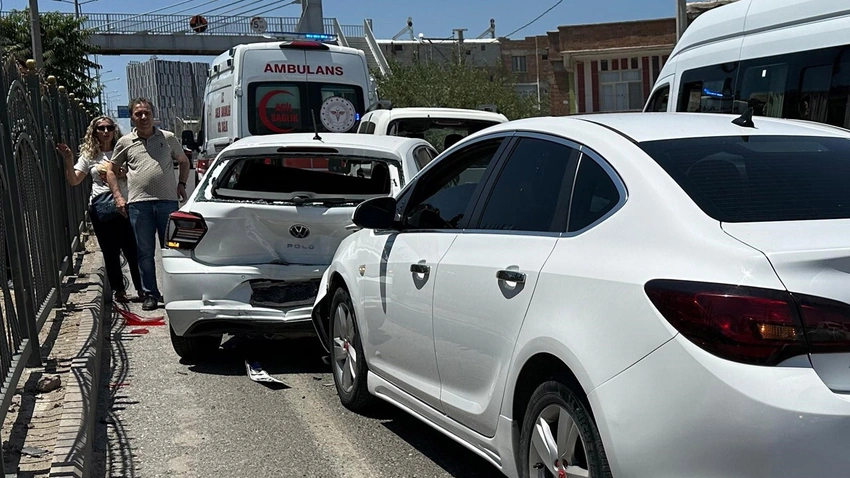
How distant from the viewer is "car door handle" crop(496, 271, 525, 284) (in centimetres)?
376

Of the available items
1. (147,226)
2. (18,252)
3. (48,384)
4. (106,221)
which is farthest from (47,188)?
(48,384)

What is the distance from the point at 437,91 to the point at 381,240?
39.9 metres

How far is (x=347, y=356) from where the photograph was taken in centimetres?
589

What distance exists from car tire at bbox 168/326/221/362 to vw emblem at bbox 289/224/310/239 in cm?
114

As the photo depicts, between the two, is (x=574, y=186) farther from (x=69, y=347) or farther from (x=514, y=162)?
(x=69, y=347)

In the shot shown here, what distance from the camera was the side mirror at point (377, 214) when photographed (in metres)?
5.15

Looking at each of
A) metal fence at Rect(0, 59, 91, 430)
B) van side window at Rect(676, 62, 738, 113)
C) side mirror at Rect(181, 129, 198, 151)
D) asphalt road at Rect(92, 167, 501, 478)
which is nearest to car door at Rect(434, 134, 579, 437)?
asphalt road at Rect(92, 167, 501, 478)

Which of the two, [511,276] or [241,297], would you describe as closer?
[511,276]

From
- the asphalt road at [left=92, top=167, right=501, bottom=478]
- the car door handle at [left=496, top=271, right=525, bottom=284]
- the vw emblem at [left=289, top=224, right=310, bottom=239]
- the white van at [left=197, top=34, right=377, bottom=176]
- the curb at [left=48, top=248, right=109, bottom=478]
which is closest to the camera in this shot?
the car door handle at [left=496, top=271, right=525, bottom=284]

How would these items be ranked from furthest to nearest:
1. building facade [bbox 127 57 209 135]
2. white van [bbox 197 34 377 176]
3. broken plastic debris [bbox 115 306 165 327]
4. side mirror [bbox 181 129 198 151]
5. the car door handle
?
1. building facade [bbox 127 57 209 135]
2. side mirror [bbox 181 129 198 151]
3. white van [bbox 197 34 377 176]
4. broken plastic debris [bbox 115 306 165 327]
5. the car door handle

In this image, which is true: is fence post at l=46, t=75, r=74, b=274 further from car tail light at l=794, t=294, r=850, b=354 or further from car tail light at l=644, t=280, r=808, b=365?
car tail light at l=794, t=294, r=850, b=354

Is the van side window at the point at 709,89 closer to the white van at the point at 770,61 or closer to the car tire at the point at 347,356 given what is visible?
the white van at the point at 770,61

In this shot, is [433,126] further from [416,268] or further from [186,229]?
[416,268]

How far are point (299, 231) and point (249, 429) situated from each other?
5.25 ft
